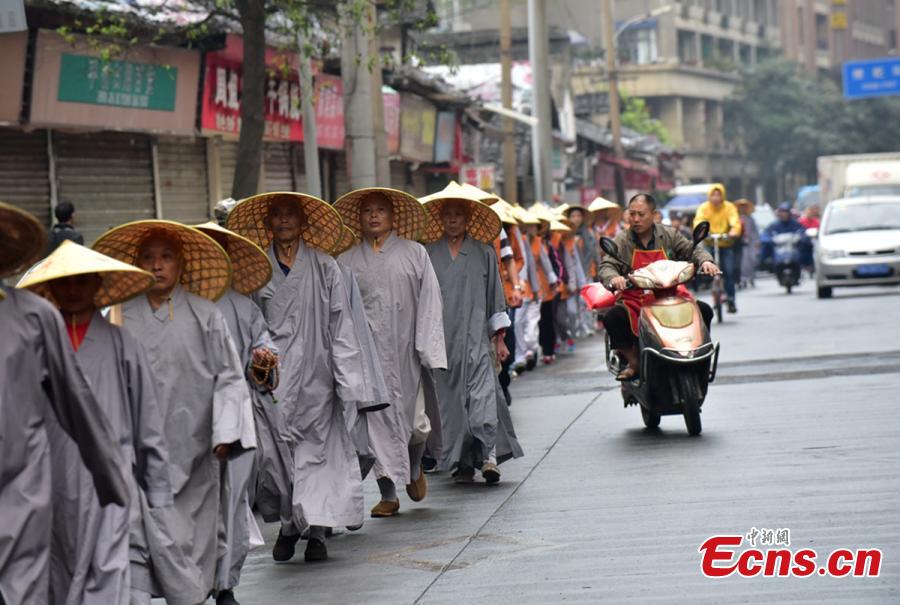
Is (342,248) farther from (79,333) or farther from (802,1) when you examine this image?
(802,1)

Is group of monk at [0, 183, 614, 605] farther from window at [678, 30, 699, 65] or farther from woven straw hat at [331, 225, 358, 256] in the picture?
window at [678, 30, 699, 65]

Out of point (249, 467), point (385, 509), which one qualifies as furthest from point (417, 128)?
point (249, 467)

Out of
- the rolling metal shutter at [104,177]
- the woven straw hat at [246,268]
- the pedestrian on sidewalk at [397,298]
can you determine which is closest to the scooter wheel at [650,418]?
the pedestrian on sidewalk at [397,298]

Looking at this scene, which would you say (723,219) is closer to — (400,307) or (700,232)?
(700,232)

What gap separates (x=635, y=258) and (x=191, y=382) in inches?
225

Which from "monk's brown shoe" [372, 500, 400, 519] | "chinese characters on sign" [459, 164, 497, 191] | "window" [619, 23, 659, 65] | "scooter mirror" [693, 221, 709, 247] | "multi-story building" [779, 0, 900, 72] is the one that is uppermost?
"multi-story building" [779, 0, 900, 72]

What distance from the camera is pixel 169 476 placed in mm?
6301

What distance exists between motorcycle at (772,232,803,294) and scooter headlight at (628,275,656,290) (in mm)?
19377

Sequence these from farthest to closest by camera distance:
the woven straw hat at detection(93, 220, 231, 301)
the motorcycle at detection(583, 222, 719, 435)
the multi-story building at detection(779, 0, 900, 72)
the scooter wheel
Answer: the multi-story building at detection(779, 0, 900, 72)
the scooter wheel
the motorcycle at detection(583, 222, 719, 435)
the woven straw hat at detection(93, 220, 231, 301)

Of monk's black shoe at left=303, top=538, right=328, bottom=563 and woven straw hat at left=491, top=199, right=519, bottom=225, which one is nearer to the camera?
monk's black shoe at left=303, top=538, right=328, bottom=563

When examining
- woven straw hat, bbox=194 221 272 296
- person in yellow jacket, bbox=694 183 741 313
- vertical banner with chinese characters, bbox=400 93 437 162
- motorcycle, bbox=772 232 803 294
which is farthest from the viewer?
motorcycle, bbox=772 232 803 294

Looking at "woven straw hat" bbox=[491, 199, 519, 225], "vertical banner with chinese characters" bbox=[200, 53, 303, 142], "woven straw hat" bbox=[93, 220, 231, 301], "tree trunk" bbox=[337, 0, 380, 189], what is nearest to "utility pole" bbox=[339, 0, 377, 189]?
"tree trunk" bbox=[337, 0, 380, 189]

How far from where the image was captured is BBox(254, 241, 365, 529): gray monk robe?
8398 mm

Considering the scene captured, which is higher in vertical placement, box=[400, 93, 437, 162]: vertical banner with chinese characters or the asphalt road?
box=[400, 93, 437, 162]: vertical banner with chinese characters
